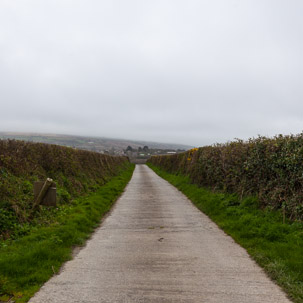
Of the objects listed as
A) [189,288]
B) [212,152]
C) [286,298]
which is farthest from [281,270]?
[212,152]

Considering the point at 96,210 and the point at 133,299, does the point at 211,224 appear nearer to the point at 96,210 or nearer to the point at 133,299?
the point at 96,210

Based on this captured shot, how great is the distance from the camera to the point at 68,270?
4.88 m

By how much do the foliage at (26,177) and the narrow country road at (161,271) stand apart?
2.05 metres

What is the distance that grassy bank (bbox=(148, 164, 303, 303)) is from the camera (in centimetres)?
451

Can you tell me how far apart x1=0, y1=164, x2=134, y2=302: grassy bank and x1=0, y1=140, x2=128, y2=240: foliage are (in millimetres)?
518

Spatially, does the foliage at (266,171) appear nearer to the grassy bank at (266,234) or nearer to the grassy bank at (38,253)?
the grassy bank at (266,234)

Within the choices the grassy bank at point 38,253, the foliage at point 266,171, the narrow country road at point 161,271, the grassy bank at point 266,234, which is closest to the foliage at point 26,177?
the grassy bank at point 38,253

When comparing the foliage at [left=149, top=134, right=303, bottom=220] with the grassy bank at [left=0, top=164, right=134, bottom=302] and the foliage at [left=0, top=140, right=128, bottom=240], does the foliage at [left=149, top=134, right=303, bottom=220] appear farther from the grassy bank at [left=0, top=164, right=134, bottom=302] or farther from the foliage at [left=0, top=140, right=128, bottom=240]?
the foliage at [left=0, top=140, right=128, bottom=240]

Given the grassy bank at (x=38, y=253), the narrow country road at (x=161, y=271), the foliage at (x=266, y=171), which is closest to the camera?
the narrow country road at (x=161, y=271)

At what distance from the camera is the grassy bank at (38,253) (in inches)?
164

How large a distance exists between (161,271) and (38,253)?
2457mm

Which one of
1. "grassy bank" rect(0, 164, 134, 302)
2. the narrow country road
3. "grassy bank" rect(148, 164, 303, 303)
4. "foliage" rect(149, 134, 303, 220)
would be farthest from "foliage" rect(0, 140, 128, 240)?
"foliage" rect(149, 134, 303, 220)

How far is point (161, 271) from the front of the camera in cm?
474

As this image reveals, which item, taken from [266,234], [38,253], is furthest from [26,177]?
[266,234]
